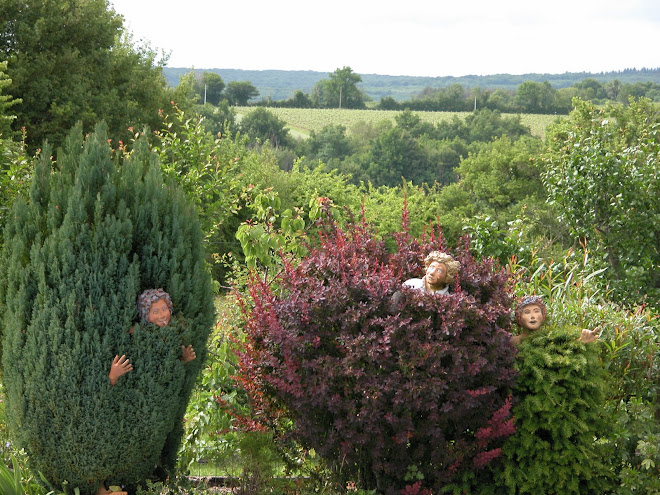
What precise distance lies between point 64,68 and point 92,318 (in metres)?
20.1

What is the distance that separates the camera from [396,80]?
15550 cm

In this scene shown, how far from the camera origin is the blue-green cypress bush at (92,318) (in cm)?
407

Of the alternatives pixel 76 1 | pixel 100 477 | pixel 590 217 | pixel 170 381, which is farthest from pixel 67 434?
pixel 76 1

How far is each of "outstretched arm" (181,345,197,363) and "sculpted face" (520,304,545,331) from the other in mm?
2288

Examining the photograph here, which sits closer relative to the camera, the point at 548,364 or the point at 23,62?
the point at 548,364

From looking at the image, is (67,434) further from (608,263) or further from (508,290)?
(608,263)

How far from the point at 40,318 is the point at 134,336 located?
543mm

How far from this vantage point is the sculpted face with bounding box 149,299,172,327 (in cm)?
414

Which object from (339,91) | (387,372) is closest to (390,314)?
(387,372)

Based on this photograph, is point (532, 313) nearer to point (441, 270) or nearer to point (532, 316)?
point (532, 316)

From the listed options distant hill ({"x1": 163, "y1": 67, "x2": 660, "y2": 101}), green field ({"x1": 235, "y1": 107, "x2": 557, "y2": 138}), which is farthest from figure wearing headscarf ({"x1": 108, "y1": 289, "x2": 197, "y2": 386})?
distant hill ({"x1": 163, "y1": 67, "x2": 660, "y2": 101})

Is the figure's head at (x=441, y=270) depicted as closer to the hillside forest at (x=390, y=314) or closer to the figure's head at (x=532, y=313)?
the hillside forest at (x=390, y=314)

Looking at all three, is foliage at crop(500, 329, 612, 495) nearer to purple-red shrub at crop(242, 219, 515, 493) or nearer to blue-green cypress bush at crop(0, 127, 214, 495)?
purple-red shrub at crop(242, 219, 515, 493)

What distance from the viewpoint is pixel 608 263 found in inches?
387
